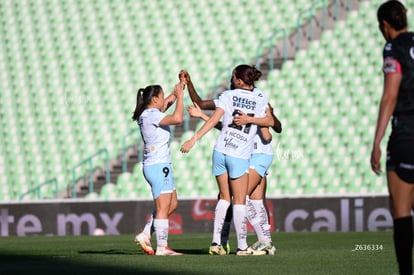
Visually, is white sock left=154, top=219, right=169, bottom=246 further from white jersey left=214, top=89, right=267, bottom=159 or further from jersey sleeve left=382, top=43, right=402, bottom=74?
jersey sleeve left=382, top=43, right=402, bottom=74

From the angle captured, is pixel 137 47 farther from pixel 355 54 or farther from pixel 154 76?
pixel 355 54

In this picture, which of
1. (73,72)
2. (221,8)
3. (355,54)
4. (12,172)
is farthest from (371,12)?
(12,172)

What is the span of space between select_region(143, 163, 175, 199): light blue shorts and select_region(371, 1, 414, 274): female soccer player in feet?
14.9

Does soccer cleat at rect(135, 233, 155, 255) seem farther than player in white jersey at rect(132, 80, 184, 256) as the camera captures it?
Yes

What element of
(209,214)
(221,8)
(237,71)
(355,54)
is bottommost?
(209,214)

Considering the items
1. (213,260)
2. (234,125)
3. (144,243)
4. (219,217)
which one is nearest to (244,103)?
(234,125)

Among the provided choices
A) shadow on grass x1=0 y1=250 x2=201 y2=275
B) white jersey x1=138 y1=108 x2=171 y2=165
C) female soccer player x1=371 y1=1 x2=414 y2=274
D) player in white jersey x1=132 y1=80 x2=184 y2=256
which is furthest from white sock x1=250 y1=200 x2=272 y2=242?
female soccer player x1=371 y1=1 x2=414 y2=274

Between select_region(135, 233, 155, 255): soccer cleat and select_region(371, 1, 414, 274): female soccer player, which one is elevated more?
select_region(371, 1, 414, 274): female soccer player

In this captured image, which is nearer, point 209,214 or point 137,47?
point 209,214

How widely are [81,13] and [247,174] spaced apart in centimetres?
1681

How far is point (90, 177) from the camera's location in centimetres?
2188

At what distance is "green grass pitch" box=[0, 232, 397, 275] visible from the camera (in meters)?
8.94

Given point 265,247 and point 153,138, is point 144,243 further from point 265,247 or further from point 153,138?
point 265,247

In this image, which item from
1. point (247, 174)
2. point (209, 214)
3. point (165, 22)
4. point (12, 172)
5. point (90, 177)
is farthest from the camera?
point (165, 22)
